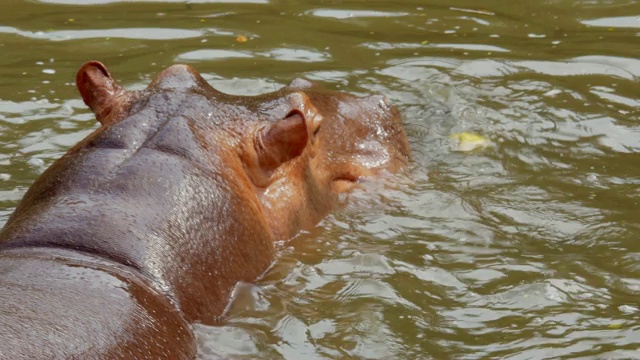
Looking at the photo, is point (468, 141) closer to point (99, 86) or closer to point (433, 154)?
point (433, 154)

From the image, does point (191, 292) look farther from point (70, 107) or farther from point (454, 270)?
point (70, 107)

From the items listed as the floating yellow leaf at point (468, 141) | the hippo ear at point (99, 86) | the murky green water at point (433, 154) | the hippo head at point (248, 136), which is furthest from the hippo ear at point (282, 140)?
the floating yellow leaf at point (468, 141)

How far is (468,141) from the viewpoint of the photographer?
22.7 ft

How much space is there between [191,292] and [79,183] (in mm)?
602

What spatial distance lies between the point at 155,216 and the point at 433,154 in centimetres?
261

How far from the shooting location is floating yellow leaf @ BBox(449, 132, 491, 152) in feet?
22.5

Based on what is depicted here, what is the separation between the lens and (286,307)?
16.3ft

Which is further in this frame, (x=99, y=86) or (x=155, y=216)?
(x=99, y=86)

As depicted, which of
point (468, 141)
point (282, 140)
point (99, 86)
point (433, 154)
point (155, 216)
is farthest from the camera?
point (468, 141)

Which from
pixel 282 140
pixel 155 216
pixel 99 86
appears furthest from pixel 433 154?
pixel 155 216

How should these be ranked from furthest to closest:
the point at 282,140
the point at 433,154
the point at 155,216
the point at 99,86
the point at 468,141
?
the point at 468,141 < the point at 433,154 < the point at 99,86 < the point at 282,140 < the point at 155,216

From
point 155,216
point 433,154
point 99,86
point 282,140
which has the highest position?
point 99,86

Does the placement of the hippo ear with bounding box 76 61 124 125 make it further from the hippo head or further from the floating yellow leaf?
the floating yellow leaf

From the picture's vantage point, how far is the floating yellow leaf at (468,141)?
22.5ft
